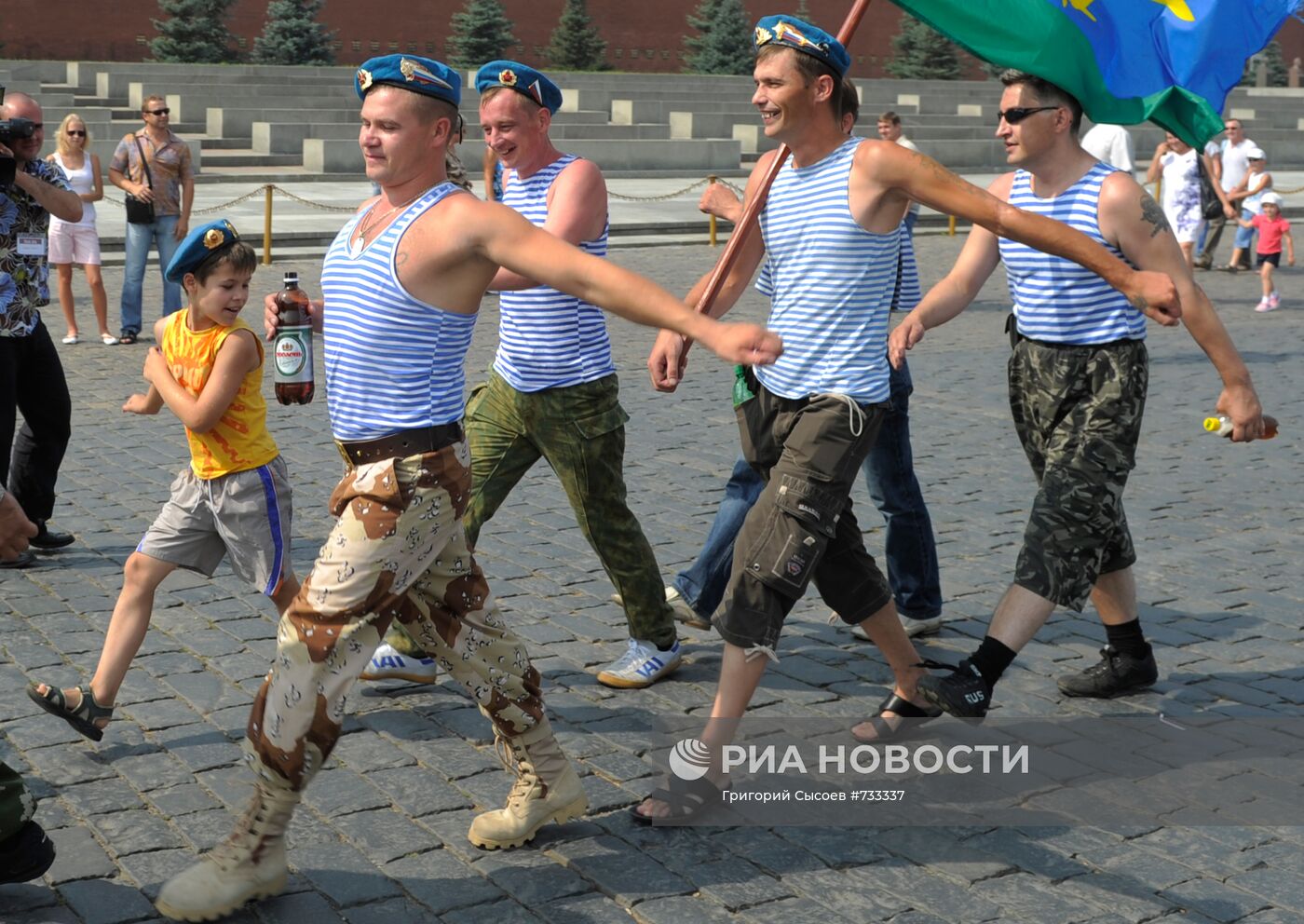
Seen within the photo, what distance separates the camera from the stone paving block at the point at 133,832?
3.97 m

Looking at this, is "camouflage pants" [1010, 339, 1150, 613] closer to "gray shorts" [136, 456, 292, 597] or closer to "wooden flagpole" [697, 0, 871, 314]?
"wooden flagpole" [697, 0, 871, 314]

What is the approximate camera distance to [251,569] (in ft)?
15.8

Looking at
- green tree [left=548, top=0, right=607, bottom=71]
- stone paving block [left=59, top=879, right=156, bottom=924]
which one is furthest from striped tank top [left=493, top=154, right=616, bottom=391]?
green tree [left=548, top=0, right=607, bottom=71]

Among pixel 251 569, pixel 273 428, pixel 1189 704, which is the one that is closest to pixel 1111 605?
pixel 1189 704

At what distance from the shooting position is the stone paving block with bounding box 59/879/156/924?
11.9 ft

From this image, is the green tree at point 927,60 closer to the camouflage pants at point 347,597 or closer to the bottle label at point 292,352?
the bottle label at point 292,352

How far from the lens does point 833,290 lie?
4.33 meters

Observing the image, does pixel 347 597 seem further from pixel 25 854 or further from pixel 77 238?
pixel 77 238

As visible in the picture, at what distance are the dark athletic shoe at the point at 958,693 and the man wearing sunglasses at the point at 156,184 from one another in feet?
30.5

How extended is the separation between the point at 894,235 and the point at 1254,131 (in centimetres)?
3817

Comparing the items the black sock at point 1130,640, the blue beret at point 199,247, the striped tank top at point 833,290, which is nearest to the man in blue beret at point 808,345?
the striped tank top at point 833,290

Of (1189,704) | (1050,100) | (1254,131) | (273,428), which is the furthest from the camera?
(1254,131)


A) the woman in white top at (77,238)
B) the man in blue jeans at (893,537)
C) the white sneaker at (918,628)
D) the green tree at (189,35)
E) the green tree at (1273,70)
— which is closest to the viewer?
the man in blue jeans at (893,537)

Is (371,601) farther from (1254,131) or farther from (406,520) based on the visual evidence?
(1254,131)
